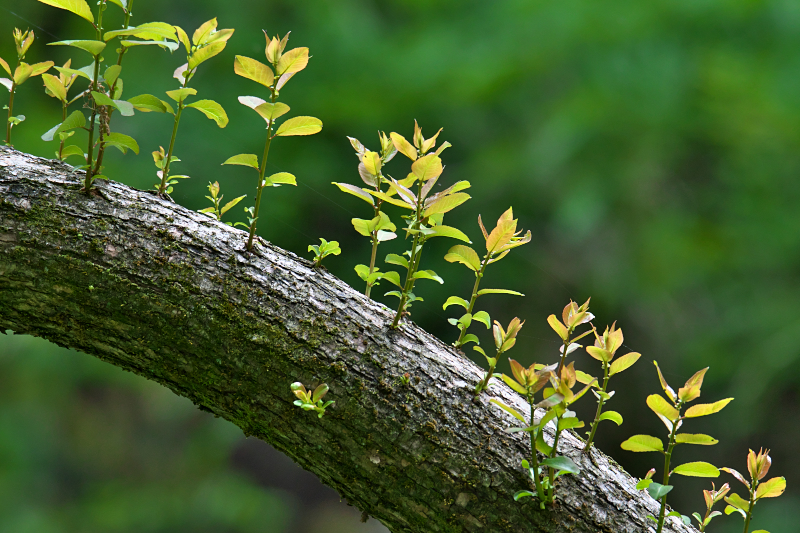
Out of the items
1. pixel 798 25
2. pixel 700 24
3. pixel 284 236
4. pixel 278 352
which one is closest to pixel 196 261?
pixel 278 352

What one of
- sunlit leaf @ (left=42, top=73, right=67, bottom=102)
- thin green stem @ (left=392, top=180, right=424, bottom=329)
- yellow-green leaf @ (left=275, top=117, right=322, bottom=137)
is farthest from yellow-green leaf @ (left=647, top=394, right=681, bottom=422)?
sunlit leaf @ (left=42, top=73, right=67, bottom=102)

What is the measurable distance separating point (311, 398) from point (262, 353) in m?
0.06

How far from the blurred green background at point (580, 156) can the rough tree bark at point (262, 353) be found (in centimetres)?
145

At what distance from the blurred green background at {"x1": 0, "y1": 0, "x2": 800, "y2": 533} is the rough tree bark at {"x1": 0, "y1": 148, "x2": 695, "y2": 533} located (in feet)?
4.77

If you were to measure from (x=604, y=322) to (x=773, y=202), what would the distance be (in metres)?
0.77

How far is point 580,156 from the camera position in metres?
1.98

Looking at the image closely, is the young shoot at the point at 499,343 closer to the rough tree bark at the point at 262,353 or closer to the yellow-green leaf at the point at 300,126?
the rough tree bark at the point at 262,353

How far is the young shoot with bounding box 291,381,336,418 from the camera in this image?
474mm

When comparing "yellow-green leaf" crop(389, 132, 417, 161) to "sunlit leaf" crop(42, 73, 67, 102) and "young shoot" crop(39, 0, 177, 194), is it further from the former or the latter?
"sunlit leaf" crop(42, 73, 67, 102)

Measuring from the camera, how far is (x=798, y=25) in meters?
1.89

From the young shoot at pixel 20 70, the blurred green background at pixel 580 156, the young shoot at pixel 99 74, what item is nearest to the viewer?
the young shoot at pixel 99 74

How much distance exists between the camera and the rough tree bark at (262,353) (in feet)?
1.63

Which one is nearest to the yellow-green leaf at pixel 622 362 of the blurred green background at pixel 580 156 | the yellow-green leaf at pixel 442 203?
the yellow-green leaf at pixel 442 203

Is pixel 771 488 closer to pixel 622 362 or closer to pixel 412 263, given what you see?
pixel 622 362
